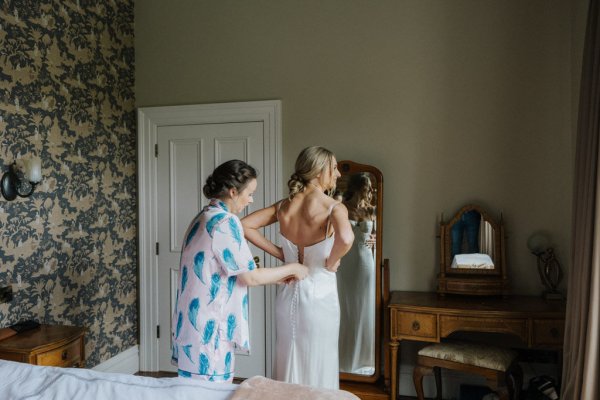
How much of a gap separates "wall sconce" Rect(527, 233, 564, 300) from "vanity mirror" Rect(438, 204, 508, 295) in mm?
190

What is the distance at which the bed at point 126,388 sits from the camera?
1.56 m

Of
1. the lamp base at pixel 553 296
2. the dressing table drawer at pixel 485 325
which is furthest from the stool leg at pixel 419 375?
the lamp base at pixel 553 296

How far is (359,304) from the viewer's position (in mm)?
3375

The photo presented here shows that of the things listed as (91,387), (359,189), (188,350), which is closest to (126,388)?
(91,387)

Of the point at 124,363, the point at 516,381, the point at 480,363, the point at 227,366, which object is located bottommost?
the point at 124,363

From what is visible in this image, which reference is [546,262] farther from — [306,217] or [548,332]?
[306,217]

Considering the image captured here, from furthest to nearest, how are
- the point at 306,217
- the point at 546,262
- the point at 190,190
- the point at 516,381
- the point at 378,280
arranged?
1. the point at 190,190
2. the point at 378,280
3. the point at 546,262
4. the point at 516,381
5. the point at 306,217

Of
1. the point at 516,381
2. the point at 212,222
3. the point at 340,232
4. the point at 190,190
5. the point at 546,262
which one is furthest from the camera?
the point at 190,190

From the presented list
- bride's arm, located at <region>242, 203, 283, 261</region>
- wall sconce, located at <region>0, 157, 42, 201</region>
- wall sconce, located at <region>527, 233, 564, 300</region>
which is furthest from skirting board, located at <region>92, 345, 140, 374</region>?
wall sconce, located at <region>527, 233, 564, 300</region>

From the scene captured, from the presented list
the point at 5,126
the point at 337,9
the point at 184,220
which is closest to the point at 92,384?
the point at 5,126

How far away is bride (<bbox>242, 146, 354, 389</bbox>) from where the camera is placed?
227 cm

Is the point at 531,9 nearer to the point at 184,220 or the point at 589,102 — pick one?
the point at 589,102

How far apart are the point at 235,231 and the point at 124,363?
235 centimetres

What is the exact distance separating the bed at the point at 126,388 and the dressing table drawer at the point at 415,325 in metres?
1.51
